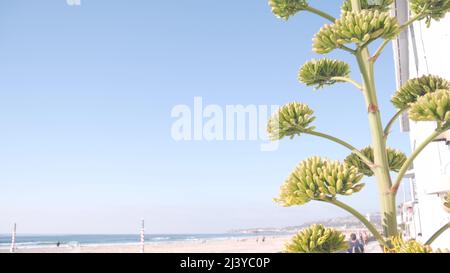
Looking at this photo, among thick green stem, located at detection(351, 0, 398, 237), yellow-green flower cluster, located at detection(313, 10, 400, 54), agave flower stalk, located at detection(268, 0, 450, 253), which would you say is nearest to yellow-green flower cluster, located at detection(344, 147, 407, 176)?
agave flower stalk, located at detection(268, 0, 450, 253)

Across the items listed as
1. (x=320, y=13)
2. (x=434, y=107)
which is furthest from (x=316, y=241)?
(x=320, y=13)

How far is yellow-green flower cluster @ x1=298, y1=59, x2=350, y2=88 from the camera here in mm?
3579

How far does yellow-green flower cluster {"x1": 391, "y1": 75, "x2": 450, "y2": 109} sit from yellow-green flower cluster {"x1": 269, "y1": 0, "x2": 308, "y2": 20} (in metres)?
1.16

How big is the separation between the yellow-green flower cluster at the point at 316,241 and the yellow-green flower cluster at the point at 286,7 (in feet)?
6.78

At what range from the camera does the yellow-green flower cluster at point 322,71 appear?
3579 mm

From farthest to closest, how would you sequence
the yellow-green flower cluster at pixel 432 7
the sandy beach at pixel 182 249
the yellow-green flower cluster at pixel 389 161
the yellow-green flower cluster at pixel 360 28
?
the sandy beach at pixel 182 249
the yellow-green flower cluster at pixel 389 161
the yellow-green flower cluster at pixel 432 7
the yellow-green flower cluster at pixel 360 28

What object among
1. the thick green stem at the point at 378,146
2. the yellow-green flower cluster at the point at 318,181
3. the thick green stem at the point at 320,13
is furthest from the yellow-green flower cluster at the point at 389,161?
the thick green stem at the point at 320,13

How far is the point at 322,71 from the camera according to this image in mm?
3602

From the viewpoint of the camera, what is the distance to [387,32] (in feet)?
9.50

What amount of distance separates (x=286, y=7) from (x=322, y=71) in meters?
0.70

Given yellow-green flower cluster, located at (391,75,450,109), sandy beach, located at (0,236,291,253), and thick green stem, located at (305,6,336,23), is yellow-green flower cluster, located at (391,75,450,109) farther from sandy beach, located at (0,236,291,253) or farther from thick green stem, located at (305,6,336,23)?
sandy beach, located at (0,236,291,253)

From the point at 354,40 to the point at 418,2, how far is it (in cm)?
94

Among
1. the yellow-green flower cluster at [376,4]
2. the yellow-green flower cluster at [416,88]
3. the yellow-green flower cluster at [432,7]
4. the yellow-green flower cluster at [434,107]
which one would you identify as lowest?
the yellow-green flower cluster at [434,107]

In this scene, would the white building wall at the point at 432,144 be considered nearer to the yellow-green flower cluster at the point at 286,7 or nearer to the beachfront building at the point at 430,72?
the beachfront building at the point at 430,72
